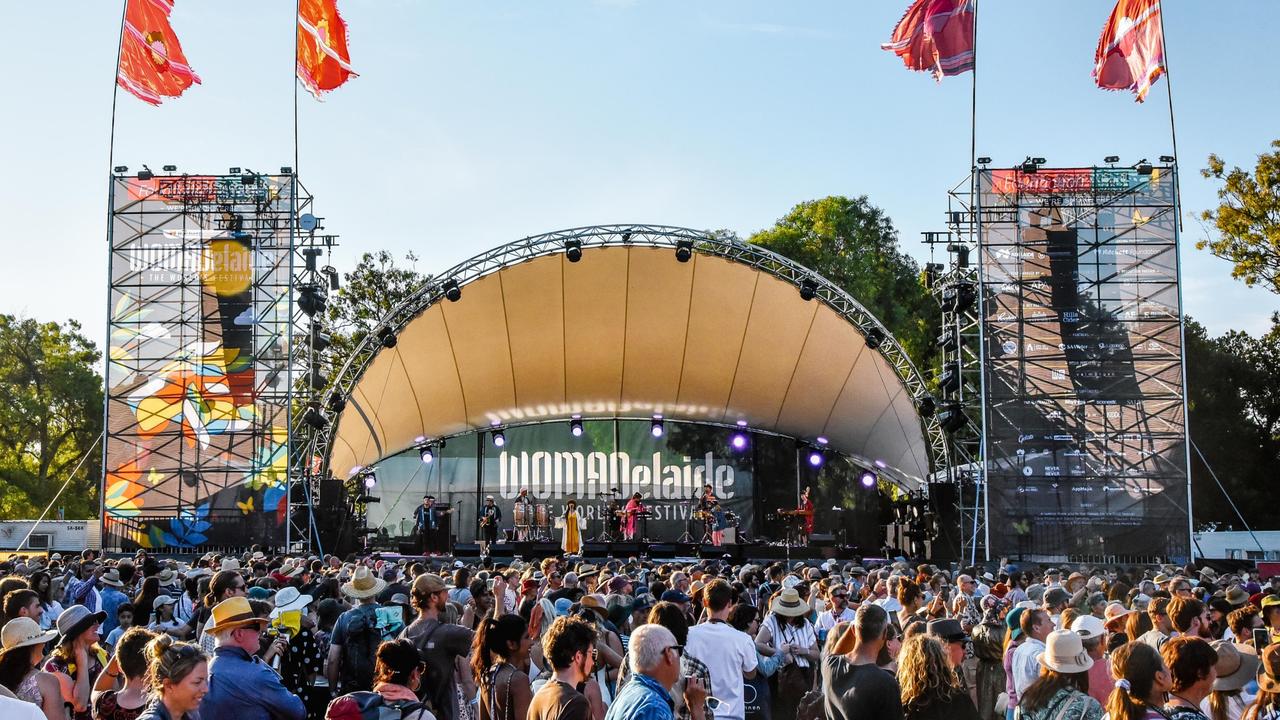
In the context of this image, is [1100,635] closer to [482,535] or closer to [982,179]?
[982,179]

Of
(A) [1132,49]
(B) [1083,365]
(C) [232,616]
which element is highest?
(A) [1132,49]

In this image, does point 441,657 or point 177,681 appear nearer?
point 177,681

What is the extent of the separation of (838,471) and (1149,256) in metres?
9.39

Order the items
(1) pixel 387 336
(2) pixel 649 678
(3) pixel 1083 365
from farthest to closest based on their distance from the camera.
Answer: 1. (1) pixel 387 336
2. (3) pixel 1083 365
3. (2) pixel 649 678

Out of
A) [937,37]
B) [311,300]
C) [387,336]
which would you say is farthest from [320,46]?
[937,37]

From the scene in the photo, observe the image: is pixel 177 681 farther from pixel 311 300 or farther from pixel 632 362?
Result: pixel 632 362

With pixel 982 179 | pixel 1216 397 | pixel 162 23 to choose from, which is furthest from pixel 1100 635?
pixel 1216 397

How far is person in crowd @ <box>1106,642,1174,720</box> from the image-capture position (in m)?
3.98

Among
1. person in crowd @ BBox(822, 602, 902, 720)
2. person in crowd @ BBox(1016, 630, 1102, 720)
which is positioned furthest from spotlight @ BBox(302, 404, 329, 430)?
person in crowd @ BBox(1016, 630, 1102, 720)

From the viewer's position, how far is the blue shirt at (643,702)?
13.4ft

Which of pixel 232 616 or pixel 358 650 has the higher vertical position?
pixel 232 616

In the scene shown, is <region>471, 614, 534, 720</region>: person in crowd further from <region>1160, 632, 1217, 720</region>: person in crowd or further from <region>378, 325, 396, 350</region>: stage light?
<region>378, 325, 396, 350</region>: stage light

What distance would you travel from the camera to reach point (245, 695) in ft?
16.1

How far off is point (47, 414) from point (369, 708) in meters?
43.7
